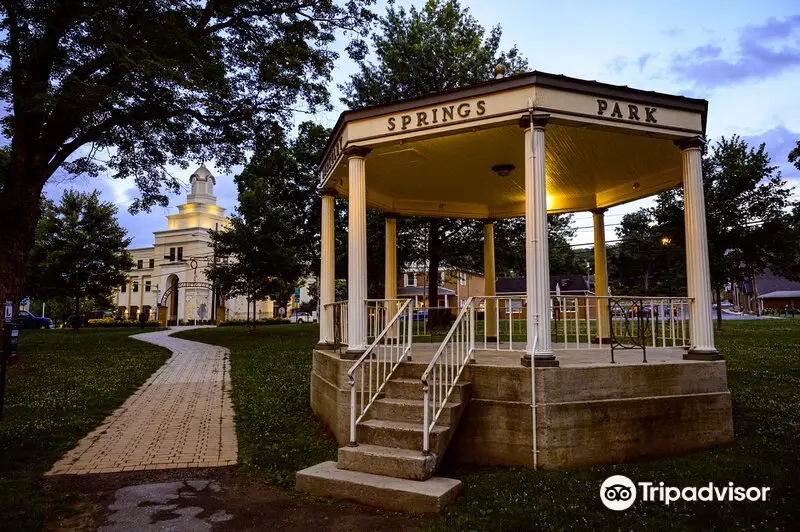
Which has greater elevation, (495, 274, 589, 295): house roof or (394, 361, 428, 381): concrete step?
(495, 274, 589, 295): house roof

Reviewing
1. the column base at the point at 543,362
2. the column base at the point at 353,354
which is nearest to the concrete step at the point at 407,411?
the column base at the point at 543,362

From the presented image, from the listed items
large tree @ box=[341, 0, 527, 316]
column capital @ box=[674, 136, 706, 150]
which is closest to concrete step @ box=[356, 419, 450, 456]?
column capital @ box=[674, 136, 706, 150]

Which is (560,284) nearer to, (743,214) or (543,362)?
(743,214)

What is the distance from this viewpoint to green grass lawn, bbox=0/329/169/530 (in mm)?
4805

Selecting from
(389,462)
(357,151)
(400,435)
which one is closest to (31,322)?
(357,151)

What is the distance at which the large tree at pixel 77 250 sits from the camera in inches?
1177

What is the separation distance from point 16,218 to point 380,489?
14.0 m

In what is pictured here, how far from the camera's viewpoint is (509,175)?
9672 millimetres

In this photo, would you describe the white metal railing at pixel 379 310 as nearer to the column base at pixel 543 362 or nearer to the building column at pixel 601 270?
the column base at pixel 543 362

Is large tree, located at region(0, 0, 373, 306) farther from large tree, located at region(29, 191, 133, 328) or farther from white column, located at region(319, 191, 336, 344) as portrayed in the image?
large tree, located at region(29, 191, 133, 328)

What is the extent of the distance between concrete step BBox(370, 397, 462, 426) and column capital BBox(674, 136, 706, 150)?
15.4ft

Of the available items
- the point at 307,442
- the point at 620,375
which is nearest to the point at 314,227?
the point at 307,442

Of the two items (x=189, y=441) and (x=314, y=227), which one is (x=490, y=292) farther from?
(x=314, y=227)

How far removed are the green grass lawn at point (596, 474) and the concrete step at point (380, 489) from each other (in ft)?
0.54
